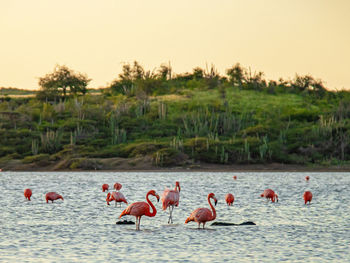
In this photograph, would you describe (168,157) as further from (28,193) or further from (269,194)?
(269,194)

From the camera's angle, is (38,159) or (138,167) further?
(38,159)

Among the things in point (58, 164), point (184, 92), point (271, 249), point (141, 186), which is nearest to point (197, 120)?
point (58, 164)

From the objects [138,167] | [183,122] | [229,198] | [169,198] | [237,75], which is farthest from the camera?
[237,75]

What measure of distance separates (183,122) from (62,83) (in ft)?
109

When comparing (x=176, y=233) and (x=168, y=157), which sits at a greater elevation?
(x=168, y=157)

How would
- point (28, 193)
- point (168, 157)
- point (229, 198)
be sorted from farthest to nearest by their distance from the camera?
point (168, 157) → point (28, 193) → point (229, 198)

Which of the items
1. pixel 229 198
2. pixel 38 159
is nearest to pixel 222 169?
pixel 38 159

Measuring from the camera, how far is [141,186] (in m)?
36.0

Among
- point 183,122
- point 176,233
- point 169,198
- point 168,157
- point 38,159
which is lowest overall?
point 176,233

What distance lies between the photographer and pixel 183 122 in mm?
70250

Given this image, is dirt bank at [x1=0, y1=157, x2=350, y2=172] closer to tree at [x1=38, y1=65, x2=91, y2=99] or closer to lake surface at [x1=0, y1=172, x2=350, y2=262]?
lake surface at [x1=0, y1=172, x2=350, y2=262]

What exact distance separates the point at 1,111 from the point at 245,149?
1319 inches

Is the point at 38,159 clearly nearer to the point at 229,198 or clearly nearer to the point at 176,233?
the point at 229,198

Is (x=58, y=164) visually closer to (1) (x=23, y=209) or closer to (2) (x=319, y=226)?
(1) (x=23, y=209)
